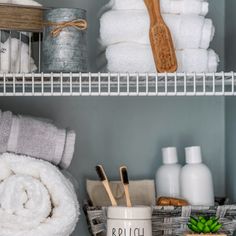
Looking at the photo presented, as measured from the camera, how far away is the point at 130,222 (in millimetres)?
1416

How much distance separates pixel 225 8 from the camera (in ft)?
5.95

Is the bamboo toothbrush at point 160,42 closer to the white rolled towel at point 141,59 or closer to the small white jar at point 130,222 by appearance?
the white rolled towel at point 141,59

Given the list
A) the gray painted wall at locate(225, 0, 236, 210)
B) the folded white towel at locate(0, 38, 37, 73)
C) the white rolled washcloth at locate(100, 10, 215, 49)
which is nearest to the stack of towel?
the folded white towel at locate(0, 38, 37, 73)

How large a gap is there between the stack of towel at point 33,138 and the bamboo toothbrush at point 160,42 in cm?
25

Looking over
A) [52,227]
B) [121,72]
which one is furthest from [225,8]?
[52,227]

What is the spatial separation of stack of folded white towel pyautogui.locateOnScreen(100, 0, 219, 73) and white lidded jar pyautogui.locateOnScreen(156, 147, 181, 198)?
224 mm

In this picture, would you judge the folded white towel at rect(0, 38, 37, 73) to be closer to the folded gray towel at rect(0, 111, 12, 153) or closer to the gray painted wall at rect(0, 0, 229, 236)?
the folded gray towel at rect(0, 111, 12, 153)

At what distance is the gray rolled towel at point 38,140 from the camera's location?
Answer: 148cm

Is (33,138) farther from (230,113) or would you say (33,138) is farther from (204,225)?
(230,113)

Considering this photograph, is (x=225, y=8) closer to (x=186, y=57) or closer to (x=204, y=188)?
(x=186, y=57)

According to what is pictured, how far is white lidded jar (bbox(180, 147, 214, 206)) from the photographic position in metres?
1.57

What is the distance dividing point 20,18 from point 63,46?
0.11 meters

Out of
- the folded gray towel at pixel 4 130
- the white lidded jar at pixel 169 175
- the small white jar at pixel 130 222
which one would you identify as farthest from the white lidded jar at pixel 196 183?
the folded gray towel at pixel 4 130

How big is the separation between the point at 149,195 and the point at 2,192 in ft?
1.34
